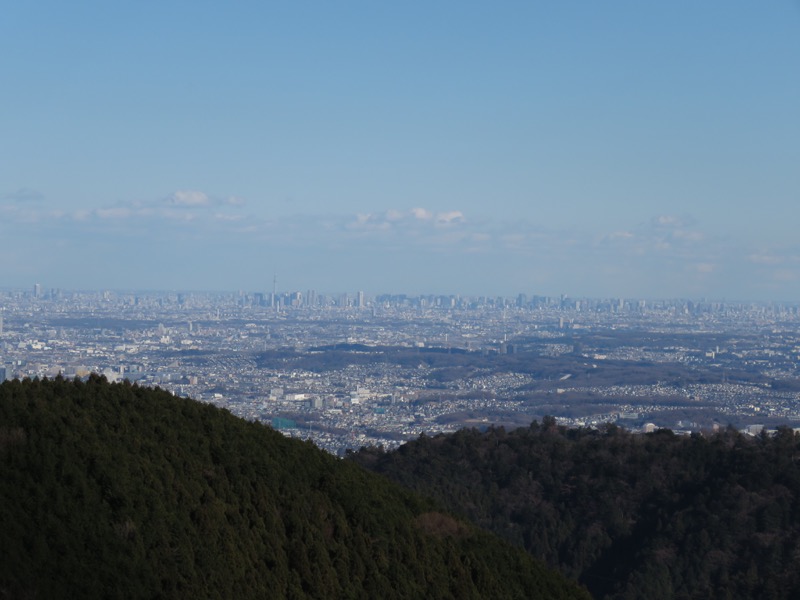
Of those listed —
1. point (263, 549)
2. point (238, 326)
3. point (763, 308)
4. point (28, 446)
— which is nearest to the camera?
point (28, 446)

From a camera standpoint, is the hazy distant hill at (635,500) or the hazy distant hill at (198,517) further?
the hazy distant hill at (635,500)

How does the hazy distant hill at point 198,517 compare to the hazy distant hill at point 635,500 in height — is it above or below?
above

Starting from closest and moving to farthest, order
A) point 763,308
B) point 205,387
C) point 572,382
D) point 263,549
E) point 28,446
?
point 28,446, point 263,549, point 205,387, point 572,382, point 763,308

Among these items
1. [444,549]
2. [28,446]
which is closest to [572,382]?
[444,549]

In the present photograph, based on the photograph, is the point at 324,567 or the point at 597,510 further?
the point at 597,510

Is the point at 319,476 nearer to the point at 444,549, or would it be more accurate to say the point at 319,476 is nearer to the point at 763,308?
the point at 444,549
